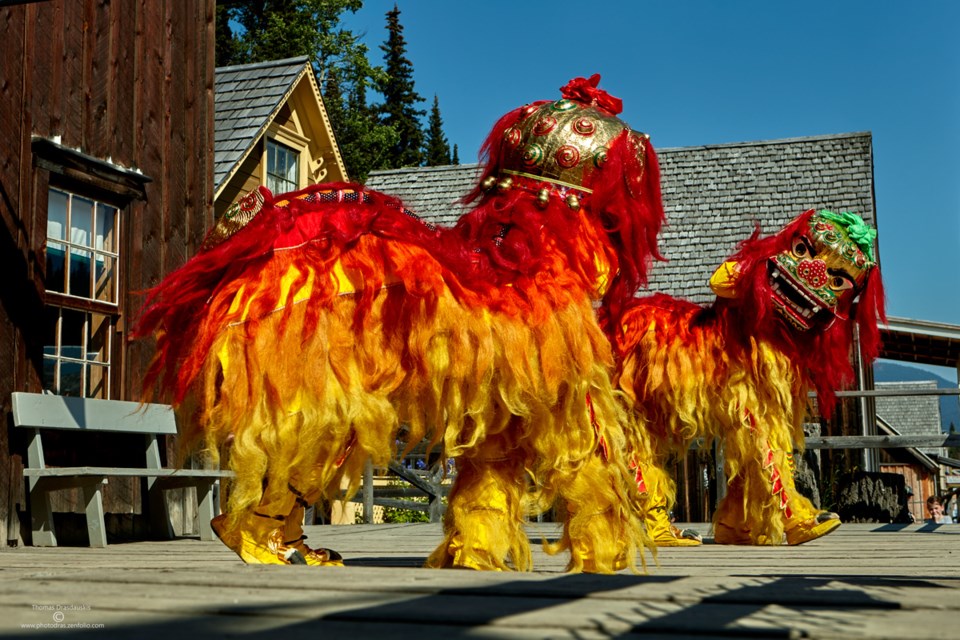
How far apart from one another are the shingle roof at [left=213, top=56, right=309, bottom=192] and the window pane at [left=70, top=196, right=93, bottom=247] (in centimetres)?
568

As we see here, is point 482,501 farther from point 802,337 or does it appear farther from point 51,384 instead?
point 51,384

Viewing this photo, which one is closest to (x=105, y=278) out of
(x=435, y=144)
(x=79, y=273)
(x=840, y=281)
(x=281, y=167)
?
(x=79, y=273)

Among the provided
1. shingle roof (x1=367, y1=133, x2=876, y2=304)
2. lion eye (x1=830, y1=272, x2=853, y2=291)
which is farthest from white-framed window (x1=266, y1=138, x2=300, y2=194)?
lion eye (x1=830, y1=272, x2=853, y2=291)

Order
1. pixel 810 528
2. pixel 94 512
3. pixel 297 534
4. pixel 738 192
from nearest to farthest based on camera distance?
pixel 297 534
pixel 810 528
pixel 94 512
pixel 738 192

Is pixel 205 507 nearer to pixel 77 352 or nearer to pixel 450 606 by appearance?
pixel 77 352

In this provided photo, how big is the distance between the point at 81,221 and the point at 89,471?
198cm

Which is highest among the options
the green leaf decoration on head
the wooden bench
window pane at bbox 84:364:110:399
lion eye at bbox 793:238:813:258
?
the green leaf decoration on head

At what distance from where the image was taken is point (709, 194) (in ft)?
54.7

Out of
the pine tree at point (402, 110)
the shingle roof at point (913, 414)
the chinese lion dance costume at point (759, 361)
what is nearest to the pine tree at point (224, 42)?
the pine tree at point (402, 110)

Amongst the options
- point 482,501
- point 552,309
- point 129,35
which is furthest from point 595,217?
point 129,35

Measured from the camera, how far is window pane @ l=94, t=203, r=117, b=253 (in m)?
7.92

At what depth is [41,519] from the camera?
6.87m

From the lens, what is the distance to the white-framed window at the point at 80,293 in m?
7.53

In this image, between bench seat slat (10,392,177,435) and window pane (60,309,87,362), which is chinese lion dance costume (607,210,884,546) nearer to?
bench seat slat (10,392,177,435)
